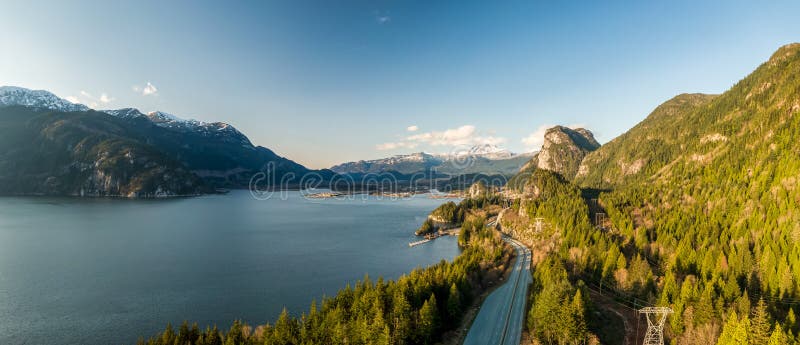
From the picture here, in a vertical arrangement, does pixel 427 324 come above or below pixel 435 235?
above

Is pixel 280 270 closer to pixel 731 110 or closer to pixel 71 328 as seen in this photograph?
pixel 71 328

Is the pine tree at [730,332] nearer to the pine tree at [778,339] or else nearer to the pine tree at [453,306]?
the pine tree at [778,339]

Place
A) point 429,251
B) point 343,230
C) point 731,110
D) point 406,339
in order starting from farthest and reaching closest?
point 731,110 < point 343,230 < point 429,251 < point 406,339

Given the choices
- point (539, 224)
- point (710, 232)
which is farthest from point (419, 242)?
point (710, 232)

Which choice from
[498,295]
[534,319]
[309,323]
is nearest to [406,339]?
[309,323]

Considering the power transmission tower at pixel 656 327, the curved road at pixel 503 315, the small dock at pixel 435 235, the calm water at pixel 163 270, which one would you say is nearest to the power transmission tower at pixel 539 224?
the calm water at pixel 163 270

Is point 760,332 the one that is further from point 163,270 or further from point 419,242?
point 163,270
